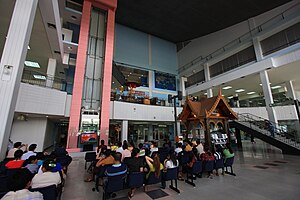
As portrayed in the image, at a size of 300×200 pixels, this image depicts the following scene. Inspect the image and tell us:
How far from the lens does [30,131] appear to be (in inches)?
410

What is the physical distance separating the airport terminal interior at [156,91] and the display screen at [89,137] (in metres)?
0.11

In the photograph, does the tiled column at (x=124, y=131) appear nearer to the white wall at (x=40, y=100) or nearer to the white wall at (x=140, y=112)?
the white wall at (x=140, y=112)

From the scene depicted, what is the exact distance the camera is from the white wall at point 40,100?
8.18 meters

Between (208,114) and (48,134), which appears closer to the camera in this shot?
(208,114)

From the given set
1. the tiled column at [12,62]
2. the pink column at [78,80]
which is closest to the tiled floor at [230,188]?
the tiled column at [12,62]

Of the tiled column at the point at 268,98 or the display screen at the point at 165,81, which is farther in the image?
the display screen at the point at 165,81

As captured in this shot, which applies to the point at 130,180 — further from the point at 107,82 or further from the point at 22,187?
the point at 107,82

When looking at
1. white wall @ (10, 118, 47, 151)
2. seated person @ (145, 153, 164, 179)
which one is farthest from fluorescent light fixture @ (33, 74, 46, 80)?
seated person @ (145, 153, 164, 179)

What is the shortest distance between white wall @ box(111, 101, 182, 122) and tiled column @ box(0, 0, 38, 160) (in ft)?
26.7

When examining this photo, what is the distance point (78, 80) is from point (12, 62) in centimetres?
660

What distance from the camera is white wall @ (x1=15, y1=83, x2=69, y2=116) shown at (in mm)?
8180

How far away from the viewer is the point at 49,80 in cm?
977

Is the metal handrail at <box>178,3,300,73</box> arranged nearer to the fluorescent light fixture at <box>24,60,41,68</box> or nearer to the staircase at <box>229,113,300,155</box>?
the staircase at <box>229,113,300,155</box>

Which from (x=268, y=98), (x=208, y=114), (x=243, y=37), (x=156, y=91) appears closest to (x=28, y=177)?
(x=208, y=114)
